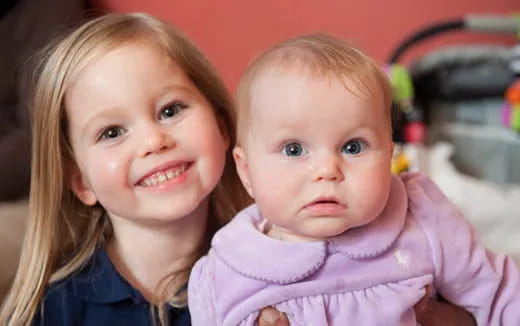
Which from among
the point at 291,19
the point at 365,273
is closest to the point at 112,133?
the point at 365,273

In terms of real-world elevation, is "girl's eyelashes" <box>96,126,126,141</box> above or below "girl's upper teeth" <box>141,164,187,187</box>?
above

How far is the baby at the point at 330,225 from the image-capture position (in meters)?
0.85

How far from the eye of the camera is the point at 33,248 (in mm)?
1202

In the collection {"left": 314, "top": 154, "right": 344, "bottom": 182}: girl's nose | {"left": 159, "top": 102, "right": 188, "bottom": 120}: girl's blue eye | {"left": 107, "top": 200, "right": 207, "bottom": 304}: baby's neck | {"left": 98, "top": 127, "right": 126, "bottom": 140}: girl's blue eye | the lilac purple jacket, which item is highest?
{"left": 314, "top": 154, "right": 344, "bottom": 182}: girl's nose

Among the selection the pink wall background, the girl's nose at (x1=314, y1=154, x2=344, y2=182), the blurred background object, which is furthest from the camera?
the pink wall background

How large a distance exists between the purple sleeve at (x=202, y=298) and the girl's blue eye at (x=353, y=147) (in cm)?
27

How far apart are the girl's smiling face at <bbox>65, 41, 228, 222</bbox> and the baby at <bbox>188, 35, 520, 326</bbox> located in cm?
13

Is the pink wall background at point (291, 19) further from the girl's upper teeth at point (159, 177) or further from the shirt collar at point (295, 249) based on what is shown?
the shirt collar at point (295, 249)

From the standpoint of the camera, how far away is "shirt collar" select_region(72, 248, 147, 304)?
1129 mm

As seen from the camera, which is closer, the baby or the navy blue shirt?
the baby

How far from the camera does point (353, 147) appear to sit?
2.85 ft

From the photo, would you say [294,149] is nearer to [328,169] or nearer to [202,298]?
[328,169]

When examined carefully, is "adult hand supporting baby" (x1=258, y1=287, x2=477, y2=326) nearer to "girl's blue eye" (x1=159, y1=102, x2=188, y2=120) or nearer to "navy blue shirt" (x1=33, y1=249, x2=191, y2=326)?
"navy blue shirt" (x1=33, y1=249, x2=191, y2=326)

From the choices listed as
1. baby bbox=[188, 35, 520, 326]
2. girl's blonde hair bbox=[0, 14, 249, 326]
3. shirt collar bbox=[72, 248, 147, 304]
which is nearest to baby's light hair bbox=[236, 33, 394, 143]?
baby bbox=[188, 35, 520, 326]
